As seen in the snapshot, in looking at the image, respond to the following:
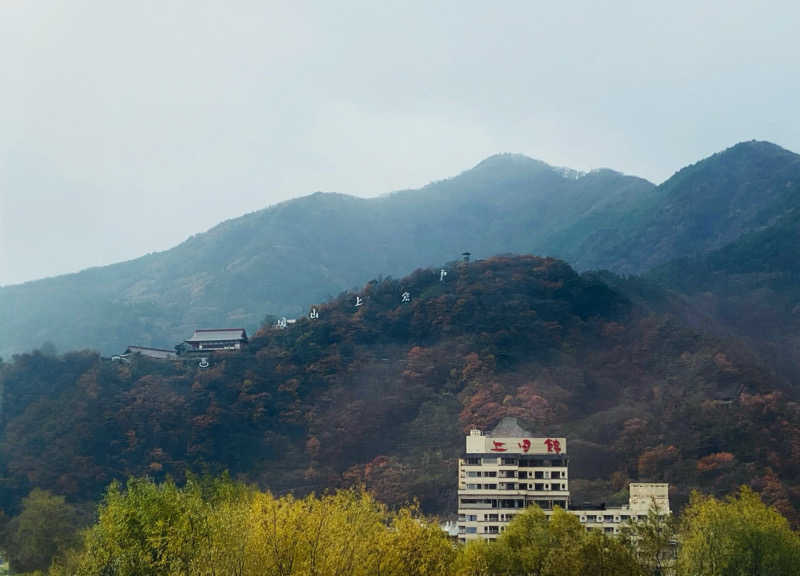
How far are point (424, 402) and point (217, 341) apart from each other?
76.8 feet

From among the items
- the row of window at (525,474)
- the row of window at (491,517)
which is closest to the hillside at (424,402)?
the row of window at (525,474)

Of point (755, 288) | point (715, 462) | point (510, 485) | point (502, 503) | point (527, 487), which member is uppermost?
point (755, 288)

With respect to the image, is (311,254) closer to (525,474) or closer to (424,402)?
(424,402)

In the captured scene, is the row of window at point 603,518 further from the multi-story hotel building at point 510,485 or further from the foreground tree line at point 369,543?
the foreground tree line at point 369,543

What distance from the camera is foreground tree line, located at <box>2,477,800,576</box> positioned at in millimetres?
23469

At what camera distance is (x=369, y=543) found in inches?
990

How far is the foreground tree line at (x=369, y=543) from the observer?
23469mm

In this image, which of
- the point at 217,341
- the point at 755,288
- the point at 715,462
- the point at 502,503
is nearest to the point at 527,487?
the point at 502,503

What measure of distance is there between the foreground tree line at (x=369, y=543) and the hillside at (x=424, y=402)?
24.1m

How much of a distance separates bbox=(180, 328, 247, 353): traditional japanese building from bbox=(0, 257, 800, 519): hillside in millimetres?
2032

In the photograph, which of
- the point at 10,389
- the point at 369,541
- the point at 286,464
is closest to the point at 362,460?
the point at 286,464

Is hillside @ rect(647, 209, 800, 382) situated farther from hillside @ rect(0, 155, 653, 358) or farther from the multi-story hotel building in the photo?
hillside @ rect(0, 155, 653, 358)

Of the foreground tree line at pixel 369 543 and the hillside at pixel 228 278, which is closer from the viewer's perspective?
the foreground tree line at pixel 369 543

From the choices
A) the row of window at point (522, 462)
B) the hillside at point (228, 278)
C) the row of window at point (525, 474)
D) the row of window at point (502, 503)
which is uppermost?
the hillside at point (228, 278)
